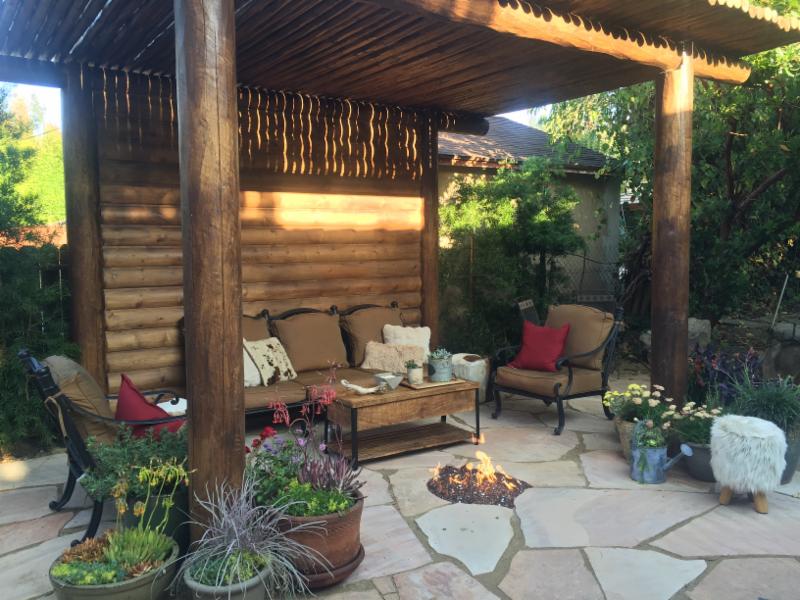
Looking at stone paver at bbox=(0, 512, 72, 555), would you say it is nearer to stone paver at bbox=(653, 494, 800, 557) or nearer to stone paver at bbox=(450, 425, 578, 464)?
stone paver at bbox=(450, 425, 578, 464)

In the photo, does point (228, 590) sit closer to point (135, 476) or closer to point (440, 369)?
point (135, 476)

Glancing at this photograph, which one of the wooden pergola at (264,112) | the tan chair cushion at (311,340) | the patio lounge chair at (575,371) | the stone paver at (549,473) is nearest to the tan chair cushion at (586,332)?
the patio lounge chair at (575,371)

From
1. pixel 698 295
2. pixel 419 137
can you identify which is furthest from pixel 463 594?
pixel 698 295

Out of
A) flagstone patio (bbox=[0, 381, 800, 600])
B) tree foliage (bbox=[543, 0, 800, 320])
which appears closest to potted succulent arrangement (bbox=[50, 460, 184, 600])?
flagstone patio (bbox=[0, 381, 800, 600])

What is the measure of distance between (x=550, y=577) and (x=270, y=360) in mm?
3200

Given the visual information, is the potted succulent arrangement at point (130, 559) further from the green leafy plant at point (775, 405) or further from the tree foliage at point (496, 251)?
the tree foliage at point (496, 251)

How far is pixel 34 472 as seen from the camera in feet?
15.4

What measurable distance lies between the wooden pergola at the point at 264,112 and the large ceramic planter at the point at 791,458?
997mm

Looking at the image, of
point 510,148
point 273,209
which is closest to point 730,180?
point 510,148

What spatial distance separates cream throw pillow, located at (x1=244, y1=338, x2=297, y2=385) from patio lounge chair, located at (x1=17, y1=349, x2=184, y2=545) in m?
1.84

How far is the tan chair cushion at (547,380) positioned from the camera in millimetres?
5532

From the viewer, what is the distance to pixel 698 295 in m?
8.36

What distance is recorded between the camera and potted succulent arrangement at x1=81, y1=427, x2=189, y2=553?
308cm

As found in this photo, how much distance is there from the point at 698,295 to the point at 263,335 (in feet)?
18.0
